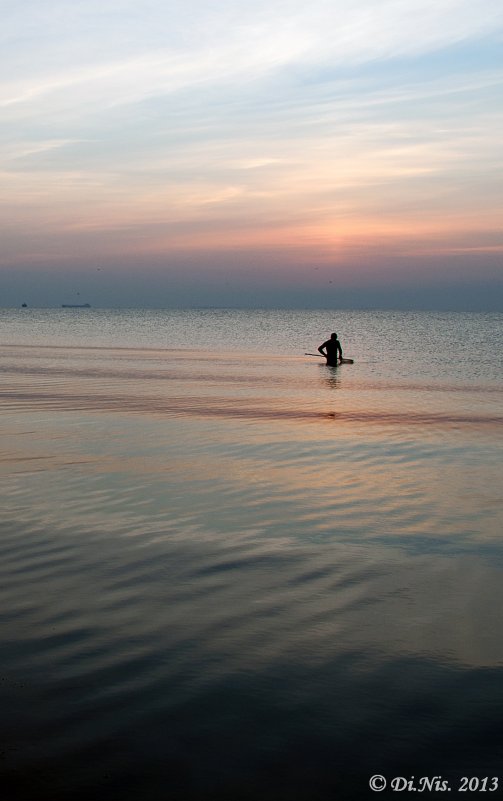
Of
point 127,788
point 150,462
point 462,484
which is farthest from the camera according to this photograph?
point 150,462

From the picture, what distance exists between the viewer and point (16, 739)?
486 centimetres

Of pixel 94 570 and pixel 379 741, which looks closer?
pixel 379 741

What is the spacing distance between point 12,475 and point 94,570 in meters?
5.22

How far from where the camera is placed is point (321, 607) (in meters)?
7.13

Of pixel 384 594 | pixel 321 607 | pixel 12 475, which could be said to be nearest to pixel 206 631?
pixel 321 607

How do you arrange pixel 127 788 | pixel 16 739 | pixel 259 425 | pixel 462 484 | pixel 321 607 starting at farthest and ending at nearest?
pixel 259 425
pixel 462 484
pixel 321 607
pixel 16 739
pixel 127 788

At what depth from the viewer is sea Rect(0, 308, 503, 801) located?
15.5 feet

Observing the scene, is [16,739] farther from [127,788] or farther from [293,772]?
[293,772]

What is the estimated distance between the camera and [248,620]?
683cm

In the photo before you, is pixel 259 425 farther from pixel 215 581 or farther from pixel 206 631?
pixel 206 631

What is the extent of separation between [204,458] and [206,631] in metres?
8.04

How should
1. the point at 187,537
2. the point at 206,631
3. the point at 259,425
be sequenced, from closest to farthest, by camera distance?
1. the point at 206,631
2. the point at 187,537
3. the point at 259,425

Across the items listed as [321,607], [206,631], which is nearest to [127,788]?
[206,631]

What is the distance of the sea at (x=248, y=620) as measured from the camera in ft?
15.5
